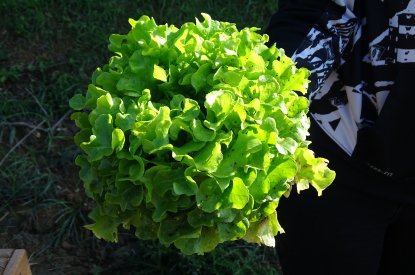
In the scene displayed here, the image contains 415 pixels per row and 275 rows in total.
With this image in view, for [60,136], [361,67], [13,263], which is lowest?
[60,136]

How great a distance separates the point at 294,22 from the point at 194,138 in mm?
585

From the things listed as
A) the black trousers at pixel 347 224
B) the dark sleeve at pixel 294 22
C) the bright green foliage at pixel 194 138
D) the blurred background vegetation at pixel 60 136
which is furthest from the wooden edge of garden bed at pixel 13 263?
the blurred background vegetation at pixel 60 136

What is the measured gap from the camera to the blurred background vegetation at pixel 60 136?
2752mm

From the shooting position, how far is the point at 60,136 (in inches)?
123

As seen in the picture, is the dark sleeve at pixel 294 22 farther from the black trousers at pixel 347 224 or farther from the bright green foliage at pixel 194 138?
the black trousers at pixel 347 224

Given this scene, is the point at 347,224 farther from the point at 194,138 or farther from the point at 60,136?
the point at 60,136

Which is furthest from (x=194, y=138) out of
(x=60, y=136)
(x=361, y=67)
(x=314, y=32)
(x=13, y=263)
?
(x=60, y=136)

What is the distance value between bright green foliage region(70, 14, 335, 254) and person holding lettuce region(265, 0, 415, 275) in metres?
0.30

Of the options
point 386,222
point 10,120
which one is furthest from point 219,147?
point 10,120

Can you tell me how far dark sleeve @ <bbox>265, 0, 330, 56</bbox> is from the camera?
58.2 inches

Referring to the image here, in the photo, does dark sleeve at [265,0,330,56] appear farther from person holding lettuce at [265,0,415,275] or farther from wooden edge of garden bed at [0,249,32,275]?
wooden edge of garden bed at [0,249,32,275]

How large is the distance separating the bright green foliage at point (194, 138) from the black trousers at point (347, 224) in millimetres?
517

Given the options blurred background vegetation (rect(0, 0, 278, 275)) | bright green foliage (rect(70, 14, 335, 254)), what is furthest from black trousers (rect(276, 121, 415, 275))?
blurred background vegetation (rect(0, 0, 278, 275))

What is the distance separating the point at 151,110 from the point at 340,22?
2.16 ft
